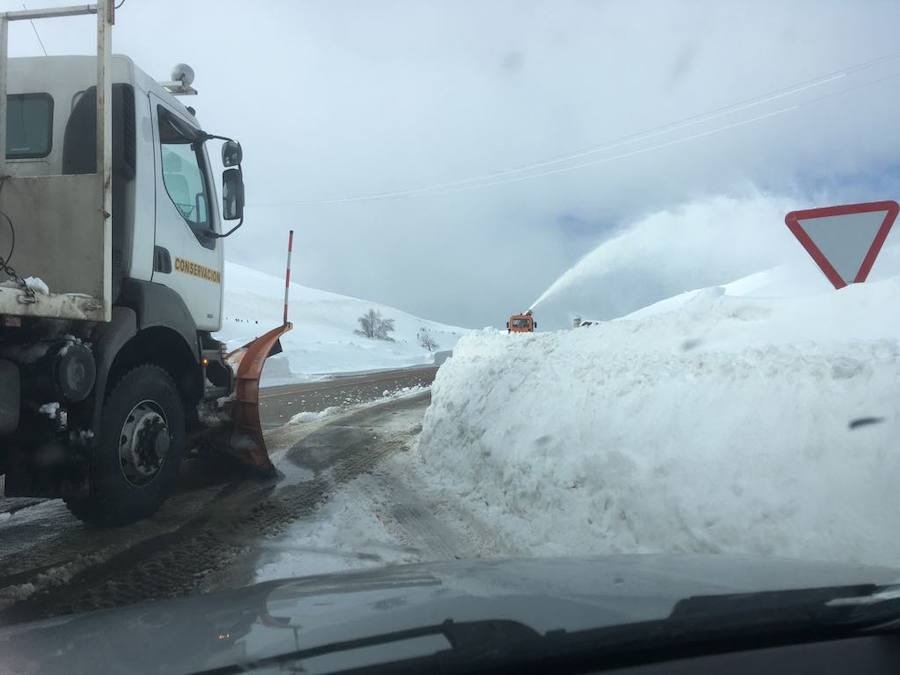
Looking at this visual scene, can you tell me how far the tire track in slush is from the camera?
11.7 feet

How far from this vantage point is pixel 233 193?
5.64 meters

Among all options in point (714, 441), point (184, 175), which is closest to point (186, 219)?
point (184, 175)

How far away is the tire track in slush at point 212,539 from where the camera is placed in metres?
3.55

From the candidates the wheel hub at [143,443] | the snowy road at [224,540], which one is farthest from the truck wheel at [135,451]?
the snowy road at [224,540]

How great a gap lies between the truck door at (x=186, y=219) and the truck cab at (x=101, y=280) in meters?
0.02

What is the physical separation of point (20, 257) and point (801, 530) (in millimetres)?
5018

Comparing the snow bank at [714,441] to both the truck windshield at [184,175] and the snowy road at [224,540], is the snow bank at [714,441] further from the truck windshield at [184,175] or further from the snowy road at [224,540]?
the truck windshield at [184,175]

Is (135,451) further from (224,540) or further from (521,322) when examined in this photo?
(521,322)

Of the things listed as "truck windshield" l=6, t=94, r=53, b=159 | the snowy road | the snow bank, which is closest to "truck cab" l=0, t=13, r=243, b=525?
"truck windshield" l=6, t=94, r=53, b=159

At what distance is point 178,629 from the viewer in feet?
6.58

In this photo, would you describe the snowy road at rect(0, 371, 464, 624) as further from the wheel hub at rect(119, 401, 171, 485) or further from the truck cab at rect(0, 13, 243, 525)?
the wheel hub at rect(119, 401, 171, 485)

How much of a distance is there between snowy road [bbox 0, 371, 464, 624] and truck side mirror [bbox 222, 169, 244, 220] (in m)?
2.61

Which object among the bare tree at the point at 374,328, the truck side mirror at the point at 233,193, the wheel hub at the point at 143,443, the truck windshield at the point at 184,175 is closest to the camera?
the wheel hub at the point at 143,443

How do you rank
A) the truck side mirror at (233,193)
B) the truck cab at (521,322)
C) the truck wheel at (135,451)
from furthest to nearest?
the truck cab at (521,322) → the truck side mirror at (233,193) → the truck wheel at (135,451)
